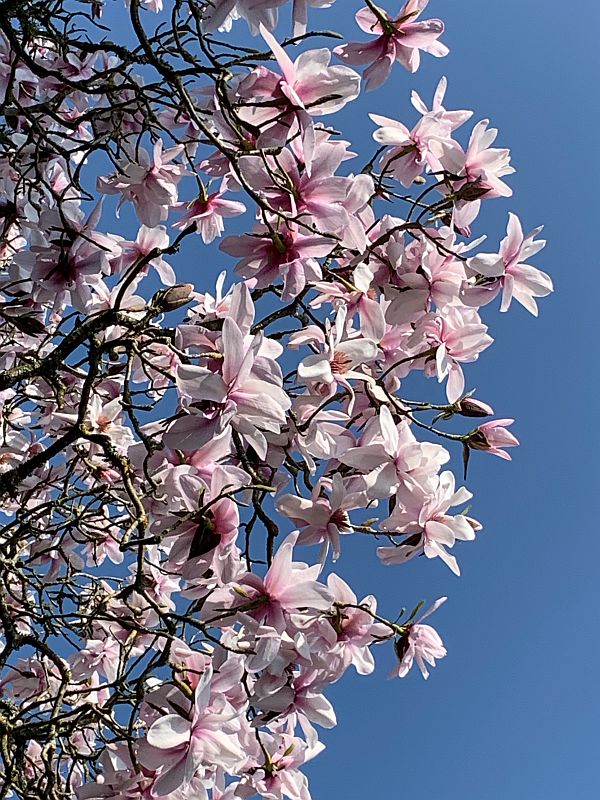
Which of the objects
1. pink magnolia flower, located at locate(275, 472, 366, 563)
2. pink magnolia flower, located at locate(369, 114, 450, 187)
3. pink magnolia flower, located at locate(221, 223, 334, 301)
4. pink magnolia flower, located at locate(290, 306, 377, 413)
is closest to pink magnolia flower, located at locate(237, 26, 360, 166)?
pink magnolia flower, located at locate(221, 223, 334, 301)

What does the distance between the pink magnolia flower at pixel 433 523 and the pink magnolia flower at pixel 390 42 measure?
30.5 inches

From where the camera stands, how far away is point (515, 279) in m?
1.42

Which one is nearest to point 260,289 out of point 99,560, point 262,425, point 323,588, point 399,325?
point 399,325

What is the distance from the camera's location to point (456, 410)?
55.7 inches

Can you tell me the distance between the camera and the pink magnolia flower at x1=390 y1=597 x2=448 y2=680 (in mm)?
1426

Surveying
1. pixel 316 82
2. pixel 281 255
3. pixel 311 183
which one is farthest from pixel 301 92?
pixel 281 255

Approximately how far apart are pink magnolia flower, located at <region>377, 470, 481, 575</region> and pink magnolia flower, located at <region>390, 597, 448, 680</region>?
199mm

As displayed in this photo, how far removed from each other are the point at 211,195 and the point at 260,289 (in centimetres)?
40

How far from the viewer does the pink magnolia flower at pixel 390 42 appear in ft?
4.29

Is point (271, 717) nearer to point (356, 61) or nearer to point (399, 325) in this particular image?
point (399, 325)

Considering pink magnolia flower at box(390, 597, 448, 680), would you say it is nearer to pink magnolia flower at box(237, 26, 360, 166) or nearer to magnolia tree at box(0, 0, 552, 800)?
magnolia tree at box(0, 0, 552, 800)

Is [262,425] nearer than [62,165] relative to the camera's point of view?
Yes

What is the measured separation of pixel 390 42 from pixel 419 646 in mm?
1180

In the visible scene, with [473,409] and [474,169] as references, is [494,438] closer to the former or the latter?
[473,409]
